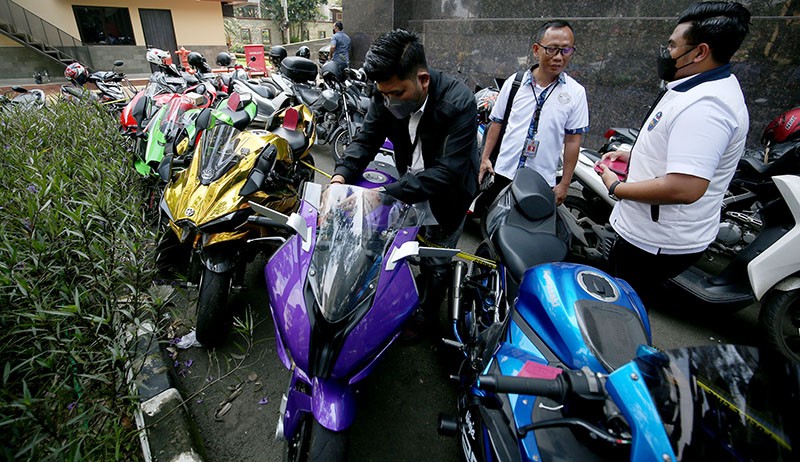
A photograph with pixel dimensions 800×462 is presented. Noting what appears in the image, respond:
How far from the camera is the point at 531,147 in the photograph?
2736 millimetres

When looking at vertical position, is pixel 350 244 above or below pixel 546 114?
below

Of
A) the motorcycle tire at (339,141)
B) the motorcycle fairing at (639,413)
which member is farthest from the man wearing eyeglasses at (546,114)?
the motorcycle tire at (339,141)

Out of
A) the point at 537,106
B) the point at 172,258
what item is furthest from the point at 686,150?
the point at 172,258

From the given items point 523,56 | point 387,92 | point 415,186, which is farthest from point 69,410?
point 523,56

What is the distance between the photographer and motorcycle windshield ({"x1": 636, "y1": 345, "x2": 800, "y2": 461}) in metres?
0.61

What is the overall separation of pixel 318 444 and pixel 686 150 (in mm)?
1759

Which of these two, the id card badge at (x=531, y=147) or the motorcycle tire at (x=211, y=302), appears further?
the id card badge at (x=531, y=147)

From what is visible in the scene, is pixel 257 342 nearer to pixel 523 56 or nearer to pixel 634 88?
pixel 634 88

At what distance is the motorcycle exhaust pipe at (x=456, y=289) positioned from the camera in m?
2.05

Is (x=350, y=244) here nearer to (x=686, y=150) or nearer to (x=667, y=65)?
(x=686, y=150)

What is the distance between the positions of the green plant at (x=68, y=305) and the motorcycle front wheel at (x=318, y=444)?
1.99 ft

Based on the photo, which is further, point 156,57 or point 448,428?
point 156,57

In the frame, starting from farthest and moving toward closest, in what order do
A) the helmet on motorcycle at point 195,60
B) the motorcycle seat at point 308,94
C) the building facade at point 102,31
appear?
the building facade at point 102,31, the motorcycle seat at point 308,94, the helmet on motorcycle at point 195,60

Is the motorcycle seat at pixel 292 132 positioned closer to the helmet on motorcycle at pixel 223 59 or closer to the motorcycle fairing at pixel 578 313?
the motorcycle fairing at pixel 578 313
